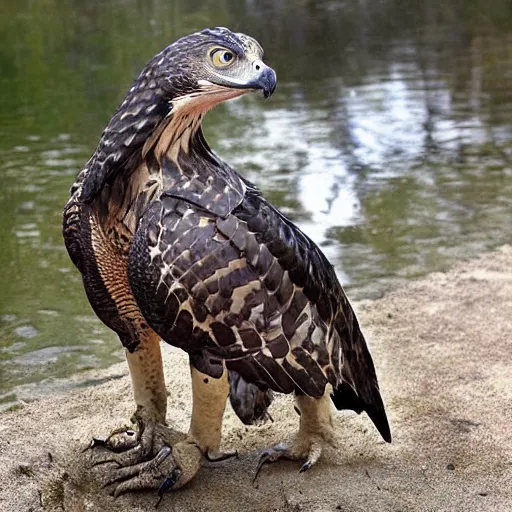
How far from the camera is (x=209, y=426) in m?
2.29

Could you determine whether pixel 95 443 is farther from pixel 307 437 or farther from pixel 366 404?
pixel 366 404

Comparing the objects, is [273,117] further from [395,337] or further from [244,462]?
[244,462]

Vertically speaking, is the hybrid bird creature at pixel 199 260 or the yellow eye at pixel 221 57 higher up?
the yellow eye at pixel 221 57

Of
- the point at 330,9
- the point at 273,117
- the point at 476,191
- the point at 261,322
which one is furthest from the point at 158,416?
the point at 330,9

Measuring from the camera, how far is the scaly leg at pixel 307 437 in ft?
8.23

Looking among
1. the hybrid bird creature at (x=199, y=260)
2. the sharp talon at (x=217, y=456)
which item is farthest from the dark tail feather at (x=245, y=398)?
the sharp talon at (x=217, y=456)

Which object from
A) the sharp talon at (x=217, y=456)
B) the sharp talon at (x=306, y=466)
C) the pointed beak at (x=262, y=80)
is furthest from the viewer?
the sharp talon at (x=306, y=466)

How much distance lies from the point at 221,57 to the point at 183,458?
3.60 feet

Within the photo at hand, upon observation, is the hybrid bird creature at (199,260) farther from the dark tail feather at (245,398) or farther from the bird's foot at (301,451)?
the bird's foot at (301,451)

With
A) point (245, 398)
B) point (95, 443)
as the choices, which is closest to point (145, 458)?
point (95, 443)

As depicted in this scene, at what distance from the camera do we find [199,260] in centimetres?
201

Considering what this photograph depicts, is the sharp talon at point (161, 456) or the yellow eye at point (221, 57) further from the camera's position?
the sharp talon at point (161, 456)

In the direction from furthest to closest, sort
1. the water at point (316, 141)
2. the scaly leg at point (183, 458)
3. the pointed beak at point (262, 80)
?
1. the water at point (316, 141)
2. the scaly leg at point (183, 458)
3. the pointed beak at point (262, 80)

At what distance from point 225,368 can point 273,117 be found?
17.4 ft
